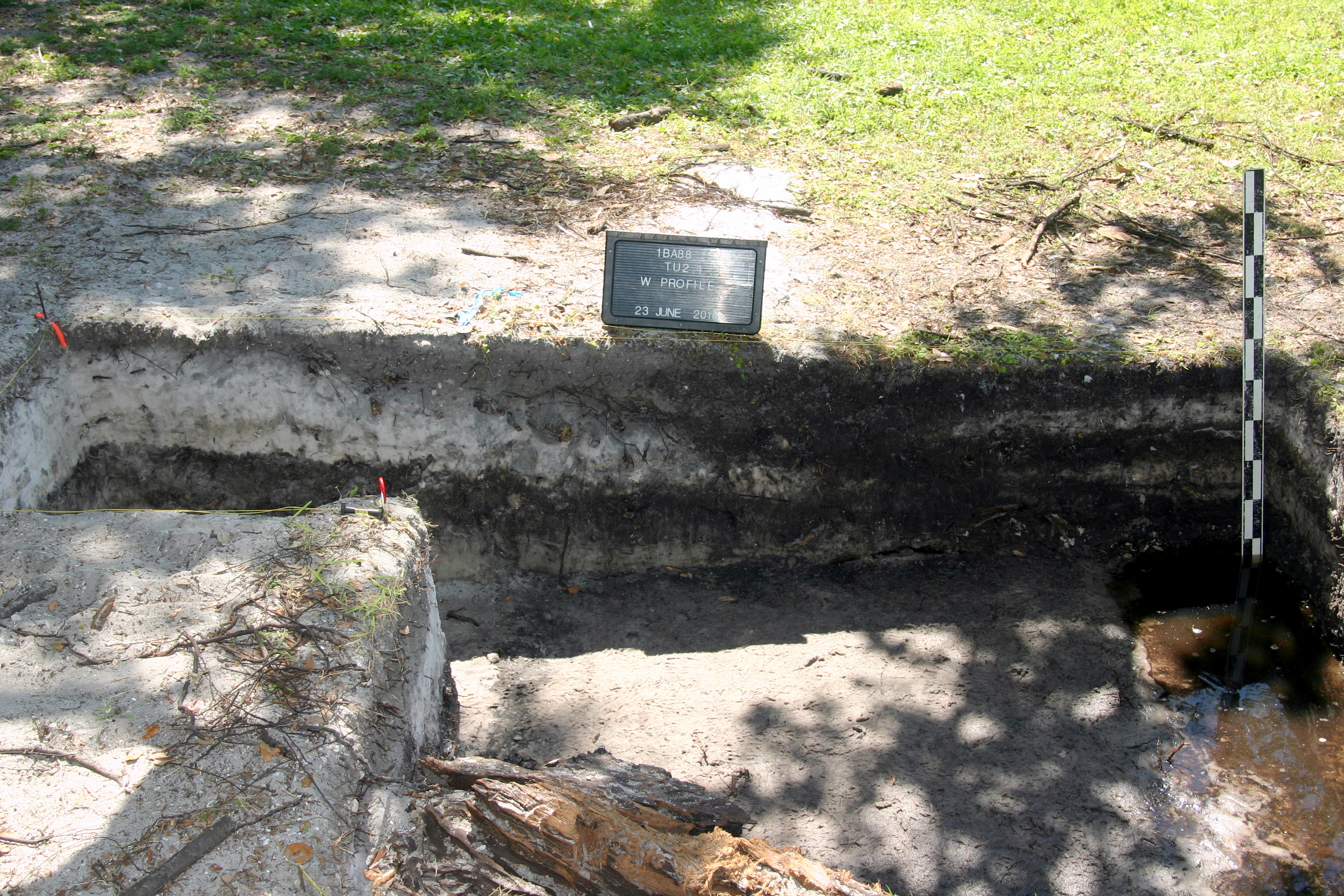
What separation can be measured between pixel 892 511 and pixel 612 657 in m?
1.57

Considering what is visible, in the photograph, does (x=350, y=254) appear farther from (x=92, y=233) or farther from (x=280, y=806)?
(x=280, y=806)

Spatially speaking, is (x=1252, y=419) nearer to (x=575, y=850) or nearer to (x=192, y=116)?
(x=575, y=850)

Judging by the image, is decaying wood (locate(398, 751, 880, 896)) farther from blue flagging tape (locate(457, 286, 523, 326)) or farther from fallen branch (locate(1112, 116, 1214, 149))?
Result: fallen branch (locate(1112, 116, 1214, 149))

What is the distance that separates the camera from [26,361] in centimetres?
421

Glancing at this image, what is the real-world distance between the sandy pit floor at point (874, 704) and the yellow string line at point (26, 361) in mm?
2086

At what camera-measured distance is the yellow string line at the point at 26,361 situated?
407 centimetres

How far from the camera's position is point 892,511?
4688mm

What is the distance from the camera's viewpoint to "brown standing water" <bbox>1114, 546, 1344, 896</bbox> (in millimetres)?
3369

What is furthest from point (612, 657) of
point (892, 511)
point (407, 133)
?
point (407, 133)

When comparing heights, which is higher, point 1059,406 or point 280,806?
point 1059,406

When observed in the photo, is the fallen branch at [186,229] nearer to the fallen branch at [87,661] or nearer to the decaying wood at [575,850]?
the fallen branch at [87,661]

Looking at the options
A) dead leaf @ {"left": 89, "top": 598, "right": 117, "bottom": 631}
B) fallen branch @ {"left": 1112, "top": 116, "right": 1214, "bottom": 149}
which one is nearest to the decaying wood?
dead leaf @ {"left": 89, "top": 598, "right": 117, "bottom": 631}

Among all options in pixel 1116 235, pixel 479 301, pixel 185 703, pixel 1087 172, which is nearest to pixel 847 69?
pixel 1087 172

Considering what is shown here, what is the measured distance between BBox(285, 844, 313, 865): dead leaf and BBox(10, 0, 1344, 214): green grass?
4720 mm
